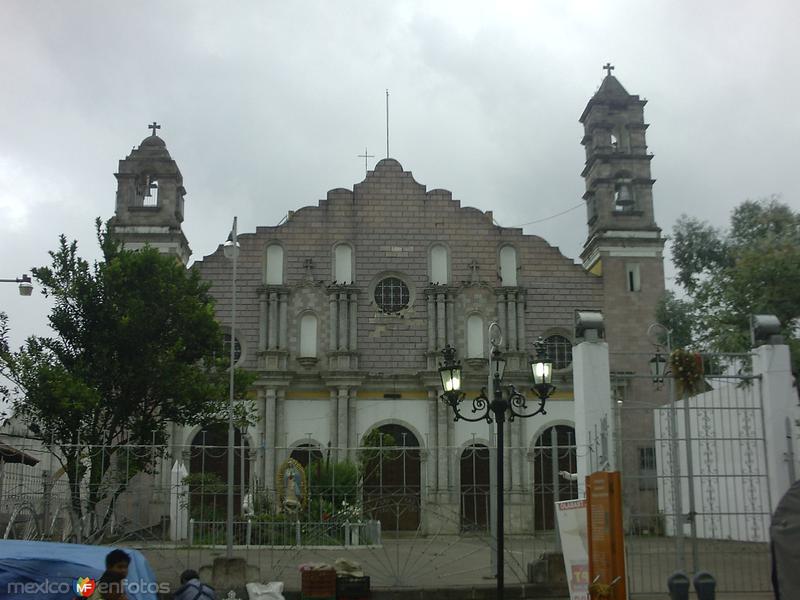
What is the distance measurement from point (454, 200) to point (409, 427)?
7.34m

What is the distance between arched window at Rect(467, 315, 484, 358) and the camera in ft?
92.8

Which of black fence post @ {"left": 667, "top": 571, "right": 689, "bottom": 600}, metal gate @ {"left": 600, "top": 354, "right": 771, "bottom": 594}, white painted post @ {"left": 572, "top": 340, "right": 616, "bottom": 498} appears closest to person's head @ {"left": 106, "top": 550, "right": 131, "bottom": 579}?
black fence post @ {"left": 667, "top": 571, "right": 689, "bottom": 600}

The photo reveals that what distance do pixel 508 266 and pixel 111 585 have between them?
23.0 meters

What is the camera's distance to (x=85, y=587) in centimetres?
740

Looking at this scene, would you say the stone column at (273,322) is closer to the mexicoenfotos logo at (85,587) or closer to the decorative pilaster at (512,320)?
the decorative pilaster at (512,320)

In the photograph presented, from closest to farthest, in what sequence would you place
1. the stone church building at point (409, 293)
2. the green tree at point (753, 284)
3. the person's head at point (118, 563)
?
the person's head at point (118, 563), the green tree at point (753, 284), the stone church building at point (409, 293)

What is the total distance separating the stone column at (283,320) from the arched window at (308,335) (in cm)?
49

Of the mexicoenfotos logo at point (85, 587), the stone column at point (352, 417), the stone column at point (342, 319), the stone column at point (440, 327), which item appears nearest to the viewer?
the mexicoenfotos logo at point (85, 587)

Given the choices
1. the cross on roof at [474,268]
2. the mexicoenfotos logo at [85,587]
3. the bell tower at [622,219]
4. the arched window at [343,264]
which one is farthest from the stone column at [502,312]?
the mexicoenfotos logo at [85,587]

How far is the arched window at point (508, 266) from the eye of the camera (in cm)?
2908

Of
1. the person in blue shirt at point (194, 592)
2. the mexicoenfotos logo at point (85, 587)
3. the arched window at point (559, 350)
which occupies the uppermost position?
the arched window at point (559, 350)

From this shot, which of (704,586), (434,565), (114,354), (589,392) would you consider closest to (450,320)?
(114,354)

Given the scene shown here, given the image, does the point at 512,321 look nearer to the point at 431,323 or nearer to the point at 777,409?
the point at 431,323

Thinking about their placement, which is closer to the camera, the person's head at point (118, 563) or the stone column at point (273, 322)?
the person's head at point (118, 563)
